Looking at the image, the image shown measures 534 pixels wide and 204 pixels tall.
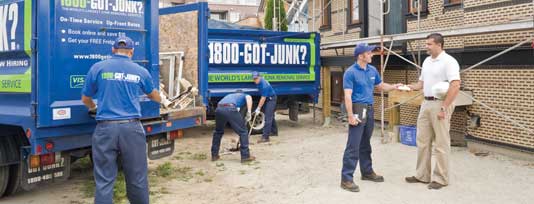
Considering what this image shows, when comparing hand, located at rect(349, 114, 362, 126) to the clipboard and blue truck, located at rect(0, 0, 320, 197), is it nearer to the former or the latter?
the clipboard

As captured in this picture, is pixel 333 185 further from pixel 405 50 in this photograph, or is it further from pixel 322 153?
pixel 405 50

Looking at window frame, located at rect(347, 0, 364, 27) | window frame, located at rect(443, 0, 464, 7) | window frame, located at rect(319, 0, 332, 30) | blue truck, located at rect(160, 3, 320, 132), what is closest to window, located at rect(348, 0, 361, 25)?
window frame, located at rect(347, 0, 364, 27)

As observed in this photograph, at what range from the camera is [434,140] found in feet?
20.6

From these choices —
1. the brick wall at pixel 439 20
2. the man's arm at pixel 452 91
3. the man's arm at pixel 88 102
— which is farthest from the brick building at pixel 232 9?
the man's arm at pixel 88 102

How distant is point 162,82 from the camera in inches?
301

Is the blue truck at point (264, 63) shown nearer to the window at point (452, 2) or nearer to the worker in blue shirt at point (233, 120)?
the worker in blue shirt at point (233, 120)

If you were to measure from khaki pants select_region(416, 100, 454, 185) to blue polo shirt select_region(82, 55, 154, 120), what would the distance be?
11.3 ft

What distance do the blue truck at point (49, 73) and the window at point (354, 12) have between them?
905 centimetres

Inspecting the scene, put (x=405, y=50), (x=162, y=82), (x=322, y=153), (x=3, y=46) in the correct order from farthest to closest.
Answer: (x=405, y=50) → (x=322, y=153) → (x=162, y=82) → (x=3, y=46)

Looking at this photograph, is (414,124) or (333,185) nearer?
(333,185)

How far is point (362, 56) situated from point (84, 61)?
10.1 ft

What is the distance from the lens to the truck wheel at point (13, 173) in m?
5.70

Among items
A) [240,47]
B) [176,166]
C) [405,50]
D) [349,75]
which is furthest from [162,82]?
[405,50]

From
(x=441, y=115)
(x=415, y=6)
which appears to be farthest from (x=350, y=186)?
(x=415, y=6)
